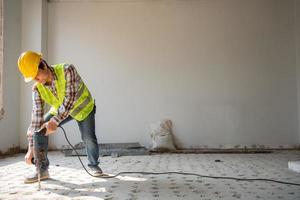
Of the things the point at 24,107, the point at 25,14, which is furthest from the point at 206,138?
the point at 25,14

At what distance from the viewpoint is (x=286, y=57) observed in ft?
19.6

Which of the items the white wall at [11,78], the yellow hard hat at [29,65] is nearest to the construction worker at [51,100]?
the yellow hard hat at [29,65]

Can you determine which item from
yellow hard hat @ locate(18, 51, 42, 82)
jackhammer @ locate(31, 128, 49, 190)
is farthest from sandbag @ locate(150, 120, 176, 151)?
yellow hard hat @ locate(18, 51, 42, 82)

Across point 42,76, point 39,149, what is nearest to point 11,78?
point 39,149

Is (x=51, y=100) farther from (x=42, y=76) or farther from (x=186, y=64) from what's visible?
(x=186, y=64)

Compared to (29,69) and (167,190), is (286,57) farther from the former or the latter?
(29,69)

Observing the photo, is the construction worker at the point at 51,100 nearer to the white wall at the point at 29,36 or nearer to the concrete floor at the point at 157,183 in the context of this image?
the concrete floor at the point at 157,183

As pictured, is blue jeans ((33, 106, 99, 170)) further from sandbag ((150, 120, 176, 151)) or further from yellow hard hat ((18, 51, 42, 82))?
sandbag ((150, 120, 176, 151))

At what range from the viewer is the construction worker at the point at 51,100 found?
250 cm

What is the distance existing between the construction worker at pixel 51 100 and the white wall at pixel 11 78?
2657mm

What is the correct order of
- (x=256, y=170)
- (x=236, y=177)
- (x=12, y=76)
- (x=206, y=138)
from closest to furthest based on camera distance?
(x=236, y=177) → (x=256, y=170) → (x=12, y=76) → (x=206, y=138)

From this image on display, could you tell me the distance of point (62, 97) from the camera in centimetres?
275

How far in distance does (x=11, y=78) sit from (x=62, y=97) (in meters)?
3.11

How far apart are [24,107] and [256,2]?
4.59 metres
